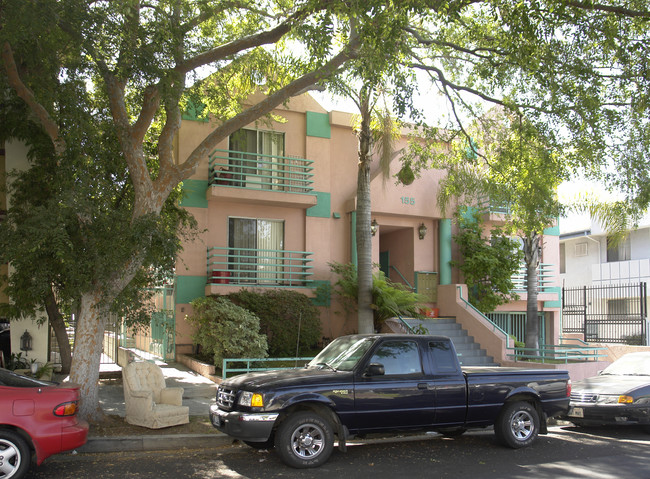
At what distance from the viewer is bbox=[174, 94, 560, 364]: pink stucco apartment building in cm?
1747

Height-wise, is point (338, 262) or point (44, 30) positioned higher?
point (44, 30)

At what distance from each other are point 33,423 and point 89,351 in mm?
2667

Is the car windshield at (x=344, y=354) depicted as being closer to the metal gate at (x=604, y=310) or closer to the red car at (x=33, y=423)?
the red car at (x=33, y=423)

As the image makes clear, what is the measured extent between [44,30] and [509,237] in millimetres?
17132

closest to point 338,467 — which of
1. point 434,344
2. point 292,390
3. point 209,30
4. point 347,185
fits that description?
point 292,390

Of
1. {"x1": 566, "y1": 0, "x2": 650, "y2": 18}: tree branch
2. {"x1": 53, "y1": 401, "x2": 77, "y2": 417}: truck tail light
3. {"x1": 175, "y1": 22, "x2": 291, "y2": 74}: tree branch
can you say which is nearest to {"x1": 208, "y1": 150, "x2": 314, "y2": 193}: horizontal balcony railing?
{"x1": 175, "y1": 22, "x2": 291, "y2": 74}: tree branch

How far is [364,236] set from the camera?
51.1 ft

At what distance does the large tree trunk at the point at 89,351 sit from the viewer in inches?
362

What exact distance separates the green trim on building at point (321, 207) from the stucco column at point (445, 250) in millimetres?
4311

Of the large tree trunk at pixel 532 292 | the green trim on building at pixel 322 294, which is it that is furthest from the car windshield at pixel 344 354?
the large tree trunk at pixel 532 292

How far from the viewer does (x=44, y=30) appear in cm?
959

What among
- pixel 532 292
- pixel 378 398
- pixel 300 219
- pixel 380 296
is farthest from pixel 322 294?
pixel 378 398

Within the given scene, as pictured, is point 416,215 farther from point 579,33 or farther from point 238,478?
point 238,478

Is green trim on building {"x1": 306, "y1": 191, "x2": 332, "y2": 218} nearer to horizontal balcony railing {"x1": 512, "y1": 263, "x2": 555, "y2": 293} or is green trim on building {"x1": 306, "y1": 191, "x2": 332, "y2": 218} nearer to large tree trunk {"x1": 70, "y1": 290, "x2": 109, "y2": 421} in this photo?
horizontal balcony railing {"x1": 512, "y1": 263, "x2": 555, "y2": 293}
